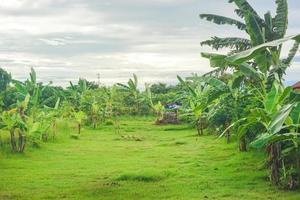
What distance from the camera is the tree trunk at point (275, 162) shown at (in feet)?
36.7

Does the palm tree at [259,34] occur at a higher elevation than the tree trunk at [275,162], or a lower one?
higher

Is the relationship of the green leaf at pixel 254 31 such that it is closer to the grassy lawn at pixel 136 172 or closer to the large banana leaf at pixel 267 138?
the large banana leaf at pixel 267 138

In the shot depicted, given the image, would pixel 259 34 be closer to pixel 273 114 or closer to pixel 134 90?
pixel 273 114

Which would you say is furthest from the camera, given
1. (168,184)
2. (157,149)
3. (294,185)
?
(157,149)

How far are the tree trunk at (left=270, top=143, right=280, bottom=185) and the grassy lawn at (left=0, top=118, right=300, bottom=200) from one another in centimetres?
22

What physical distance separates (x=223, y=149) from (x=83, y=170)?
5.92m

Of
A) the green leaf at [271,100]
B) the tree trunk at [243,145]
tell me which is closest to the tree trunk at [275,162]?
the green leaf at [271,100]

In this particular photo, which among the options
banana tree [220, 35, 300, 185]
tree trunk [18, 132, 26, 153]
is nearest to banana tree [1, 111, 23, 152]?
tree trunk [18, 132, 26, 153]

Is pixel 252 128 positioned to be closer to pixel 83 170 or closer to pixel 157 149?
pixel 83 170

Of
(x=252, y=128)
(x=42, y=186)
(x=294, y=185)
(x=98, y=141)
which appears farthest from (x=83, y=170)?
(x=98, y=141)

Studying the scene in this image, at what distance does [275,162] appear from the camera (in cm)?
1127

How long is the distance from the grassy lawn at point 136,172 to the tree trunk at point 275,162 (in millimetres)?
225

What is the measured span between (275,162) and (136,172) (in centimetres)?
360

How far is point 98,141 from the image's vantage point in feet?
74.4
